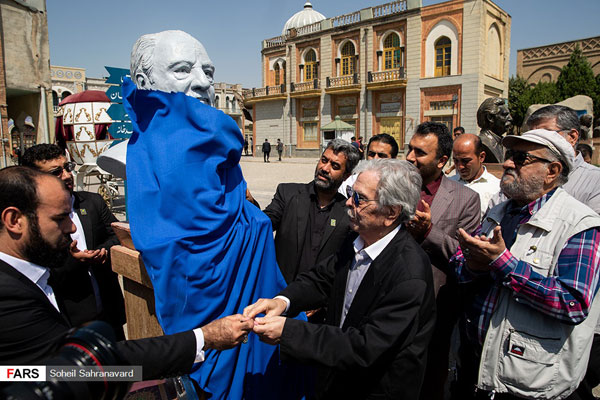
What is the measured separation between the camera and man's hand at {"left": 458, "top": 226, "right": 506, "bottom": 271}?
1778 mm

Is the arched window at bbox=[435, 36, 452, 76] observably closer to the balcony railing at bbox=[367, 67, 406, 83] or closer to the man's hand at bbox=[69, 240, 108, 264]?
the balcony railing at bbox=[367, 67, 406, 83]

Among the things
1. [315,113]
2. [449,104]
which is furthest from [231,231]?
[315,113]

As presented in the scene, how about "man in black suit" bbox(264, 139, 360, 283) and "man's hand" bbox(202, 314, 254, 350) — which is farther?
"man in black suit" bbox(264, 139, 360, 283)

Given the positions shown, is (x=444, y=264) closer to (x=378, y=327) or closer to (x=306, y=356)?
(x=378, y=327)

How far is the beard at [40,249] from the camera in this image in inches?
59.7

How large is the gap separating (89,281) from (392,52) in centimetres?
2787

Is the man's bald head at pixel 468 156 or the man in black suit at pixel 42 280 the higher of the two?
the man's bald head at pixel 468 156

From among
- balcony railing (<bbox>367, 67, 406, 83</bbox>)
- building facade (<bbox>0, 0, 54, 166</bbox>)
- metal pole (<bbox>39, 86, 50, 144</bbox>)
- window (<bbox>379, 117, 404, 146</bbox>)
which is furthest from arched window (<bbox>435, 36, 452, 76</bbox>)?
metal pole (<bbox>39, 86, 50, 144</bbox>)

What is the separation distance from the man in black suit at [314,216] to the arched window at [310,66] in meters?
29.6

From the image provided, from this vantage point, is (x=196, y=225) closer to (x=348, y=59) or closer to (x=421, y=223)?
(x=421, y=223)

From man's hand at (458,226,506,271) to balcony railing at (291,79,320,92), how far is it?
29176mm

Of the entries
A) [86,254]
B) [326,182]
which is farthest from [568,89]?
[86,254]

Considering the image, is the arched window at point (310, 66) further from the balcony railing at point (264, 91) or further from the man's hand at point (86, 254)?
the man's hand at point (86, 254)

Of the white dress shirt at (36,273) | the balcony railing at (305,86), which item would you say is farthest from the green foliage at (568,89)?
the white dress shirt at (36,273)
